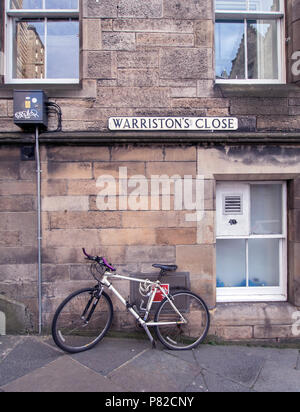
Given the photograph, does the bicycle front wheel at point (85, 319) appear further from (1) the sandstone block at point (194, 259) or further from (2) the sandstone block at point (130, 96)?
(2) the sandstone block at point (130, 96)

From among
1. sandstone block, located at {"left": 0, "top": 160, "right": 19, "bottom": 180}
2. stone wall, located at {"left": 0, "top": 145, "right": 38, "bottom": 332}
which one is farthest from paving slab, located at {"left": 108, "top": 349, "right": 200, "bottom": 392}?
sandstone block, located at {"left": 0, "top": 160, "right": 19, "bottom": 180}

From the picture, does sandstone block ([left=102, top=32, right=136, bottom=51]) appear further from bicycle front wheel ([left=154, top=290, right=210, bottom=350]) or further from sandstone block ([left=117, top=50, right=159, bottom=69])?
bicycle front wheel ([left=154, top=290, right=210, bottom=350])

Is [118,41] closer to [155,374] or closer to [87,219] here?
[87,219]

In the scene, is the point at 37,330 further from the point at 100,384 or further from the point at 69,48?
the point at 69,48

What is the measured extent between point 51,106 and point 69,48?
1054mm

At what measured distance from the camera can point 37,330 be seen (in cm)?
347

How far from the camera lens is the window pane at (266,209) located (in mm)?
3756

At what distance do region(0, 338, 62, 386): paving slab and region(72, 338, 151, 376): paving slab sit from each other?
0.34 meters

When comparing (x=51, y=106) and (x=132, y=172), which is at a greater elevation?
(x=51, y=106)

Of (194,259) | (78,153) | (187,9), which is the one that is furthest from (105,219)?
(187,9)

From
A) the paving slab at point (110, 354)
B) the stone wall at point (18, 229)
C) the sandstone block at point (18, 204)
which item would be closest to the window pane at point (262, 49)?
the stone wall at point (18, 229)

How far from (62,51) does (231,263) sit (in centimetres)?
402
